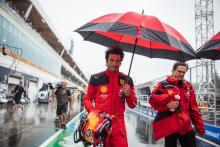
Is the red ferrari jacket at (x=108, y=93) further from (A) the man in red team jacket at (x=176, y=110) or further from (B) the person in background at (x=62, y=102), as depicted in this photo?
(B) the person in background at (x=62, y=102)

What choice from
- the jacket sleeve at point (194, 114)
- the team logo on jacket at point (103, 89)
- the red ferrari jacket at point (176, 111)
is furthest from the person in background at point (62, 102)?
the team logo on jacket at point (103, 89)

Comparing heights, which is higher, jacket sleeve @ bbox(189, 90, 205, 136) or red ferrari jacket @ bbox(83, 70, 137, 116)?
red ferrari jacket @ bbox(83, 70, 137, 116)

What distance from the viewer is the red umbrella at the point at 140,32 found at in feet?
11.2

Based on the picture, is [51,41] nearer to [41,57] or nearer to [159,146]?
[41,57]

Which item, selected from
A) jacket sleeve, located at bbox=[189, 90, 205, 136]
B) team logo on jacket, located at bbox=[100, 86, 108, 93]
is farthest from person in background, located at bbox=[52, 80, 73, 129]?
team logo on jacket, located at bbox=[100, 86, 108, 93]

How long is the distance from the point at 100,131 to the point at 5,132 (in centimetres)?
648

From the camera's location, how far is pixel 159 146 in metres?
7.59

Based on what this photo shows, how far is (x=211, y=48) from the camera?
4.81 metres

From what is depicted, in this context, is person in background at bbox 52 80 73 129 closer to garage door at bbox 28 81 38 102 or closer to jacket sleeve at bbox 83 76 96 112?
jacket sleeve at bbox 83 76 96 112

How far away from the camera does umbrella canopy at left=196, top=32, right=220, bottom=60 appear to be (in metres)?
4.82

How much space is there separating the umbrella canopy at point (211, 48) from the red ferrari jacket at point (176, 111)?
132 cm

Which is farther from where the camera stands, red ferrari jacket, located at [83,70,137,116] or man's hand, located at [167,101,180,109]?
man's hand, located at [167,101,180,109]

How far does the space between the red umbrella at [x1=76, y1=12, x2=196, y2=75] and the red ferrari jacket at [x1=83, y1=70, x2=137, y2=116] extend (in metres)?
0.54

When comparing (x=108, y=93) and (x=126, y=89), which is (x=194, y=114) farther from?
(x=108, y=93)
